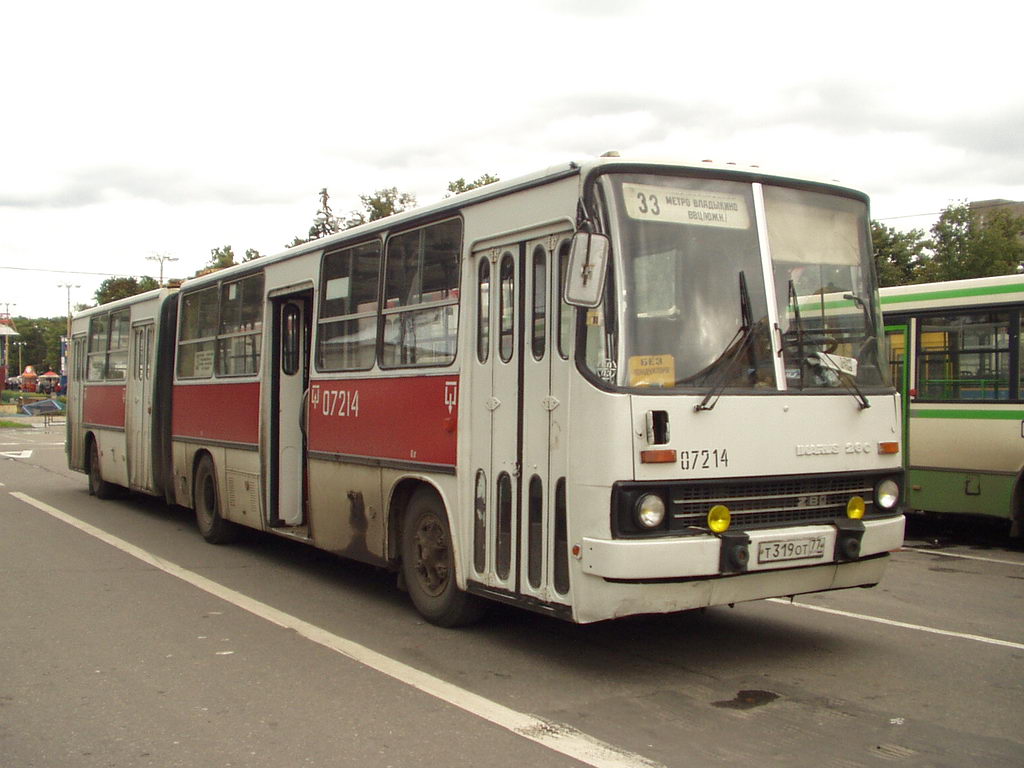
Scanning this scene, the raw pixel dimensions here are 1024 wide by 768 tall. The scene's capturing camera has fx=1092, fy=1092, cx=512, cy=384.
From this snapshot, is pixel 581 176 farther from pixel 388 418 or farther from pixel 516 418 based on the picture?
pixel 388 418

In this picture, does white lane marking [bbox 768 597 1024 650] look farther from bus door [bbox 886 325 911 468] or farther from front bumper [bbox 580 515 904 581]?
bus door [bbox 886 325 911 468]

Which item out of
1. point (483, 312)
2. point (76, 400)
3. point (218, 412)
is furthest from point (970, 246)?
point (483, 312)

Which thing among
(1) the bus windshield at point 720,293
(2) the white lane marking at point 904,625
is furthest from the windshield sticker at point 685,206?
(2) the white lane marking at point 904,625

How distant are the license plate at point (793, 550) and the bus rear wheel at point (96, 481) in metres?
13.1

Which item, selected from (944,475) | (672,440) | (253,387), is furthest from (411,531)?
(944,475)

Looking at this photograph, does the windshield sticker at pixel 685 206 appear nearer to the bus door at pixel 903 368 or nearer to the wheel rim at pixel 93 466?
the bus door at pixel 903 368

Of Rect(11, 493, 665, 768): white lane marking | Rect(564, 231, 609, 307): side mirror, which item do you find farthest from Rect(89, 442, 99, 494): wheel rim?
Rect(564, 231, 609, 307): side mirror

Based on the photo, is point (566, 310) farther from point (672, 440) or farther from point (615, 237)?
A: point (672, 440)

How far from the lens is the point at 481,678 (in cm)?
641

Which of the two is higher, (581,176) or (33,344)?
(33,344)

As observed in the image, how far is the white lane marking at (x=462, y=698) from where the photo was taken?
16.4 ft

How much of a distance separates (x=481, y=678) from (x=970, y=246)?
3246 cm

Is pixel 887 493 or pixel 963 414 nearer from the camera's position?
pixel 887 493

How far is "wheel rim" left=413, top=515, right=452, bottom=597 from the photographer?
7594 mm
